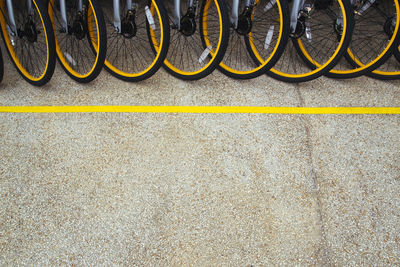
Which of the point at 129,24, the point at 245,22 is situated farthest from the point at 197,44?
the point at 129,24

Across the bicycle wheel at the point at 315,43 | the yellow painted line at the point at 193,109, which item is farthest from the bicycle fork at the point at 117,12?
the bicycle wheel at the point at 315,43

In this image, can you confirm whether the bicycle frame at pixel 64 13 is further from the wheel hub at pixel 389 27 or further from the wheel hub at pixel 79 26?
the wheel hub at pixel 389 27

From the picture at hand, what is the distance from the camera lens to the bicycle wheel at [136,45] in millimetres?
2693

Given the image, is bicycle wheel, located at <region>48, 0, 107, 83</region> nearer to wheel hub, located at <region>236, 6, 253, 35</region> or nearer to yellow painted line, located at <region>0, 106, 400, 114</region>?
yellow painted line, located at <region>0, 106, 400, 114</region>

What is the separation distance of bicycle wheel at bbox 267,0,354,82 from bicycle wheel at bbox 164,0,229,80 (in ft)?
2.06

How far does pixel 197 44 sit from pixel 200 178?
5.23 feet

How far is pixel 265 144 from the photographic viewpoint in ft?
8.64

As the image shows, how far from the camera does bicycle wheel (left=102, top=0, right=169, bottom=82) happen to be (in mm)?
2693

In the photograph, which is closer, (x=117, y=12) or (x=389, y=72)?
(x=117, y=12)

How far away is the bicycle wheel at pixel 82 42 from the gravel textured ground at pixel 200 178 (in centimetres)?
18

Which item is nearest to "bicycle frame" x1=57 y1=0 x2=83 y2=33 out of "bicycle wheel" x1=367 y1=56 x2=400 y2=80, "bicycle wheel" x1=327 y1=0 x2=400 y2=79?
"bicycle wheel" x1=327 y1=0 x2=400 y2=79

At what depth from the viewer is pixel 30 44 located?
10.8 feet

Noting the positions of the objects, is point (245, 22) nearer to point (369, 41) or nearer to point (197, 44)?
point (197, 44)

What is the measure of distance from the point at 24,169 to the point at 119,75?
1147 mm
